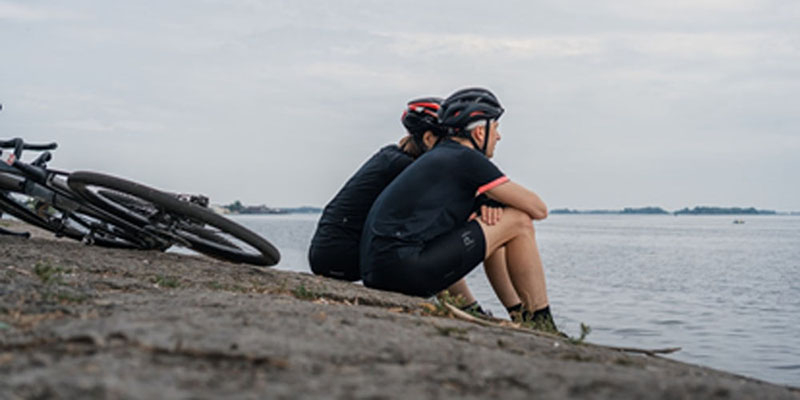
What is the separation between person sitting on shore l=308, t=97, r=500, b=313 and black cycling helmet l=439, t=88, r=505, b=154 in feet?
1.40

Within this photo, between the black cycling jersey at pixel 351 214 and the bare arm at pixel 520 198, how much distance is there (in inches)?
37.4

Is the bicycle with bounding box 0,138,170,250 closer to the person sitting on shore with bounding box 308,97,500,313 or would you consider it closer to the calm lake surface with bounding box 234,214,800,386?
the person sitting on shore with bounding box 308,97,500,313

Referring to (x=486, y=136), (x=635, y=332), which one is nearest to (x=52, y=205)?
(x=486, y=136)

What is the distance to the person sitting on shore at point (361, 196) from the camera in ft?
17.8

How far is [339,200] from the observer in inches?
223

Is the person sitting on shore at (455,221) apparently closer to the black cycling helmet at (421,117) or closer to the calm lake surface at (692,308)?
the black cycling helmet at (421,117)

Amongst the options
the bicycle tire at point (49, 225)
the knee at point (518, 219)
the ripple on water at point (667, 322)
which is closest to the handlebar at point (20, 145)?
the bicycle tire at point (49, 225)

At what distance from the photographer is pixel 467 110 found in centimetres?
485

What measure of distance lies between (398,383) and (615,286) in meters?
11.6

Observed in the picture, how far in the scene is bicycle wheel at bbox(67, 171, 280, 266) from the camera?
5344 mm

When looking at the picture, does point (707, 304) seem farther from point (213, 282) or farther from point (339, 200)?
point (213, 282)

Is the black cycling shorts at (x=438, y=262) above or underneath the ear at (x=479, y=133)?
underneath

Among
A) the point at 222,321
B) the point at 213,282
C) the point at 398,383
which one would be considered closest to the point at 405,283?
the point at 213,282

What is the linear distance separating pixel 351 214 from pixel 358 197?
0.13 metres
